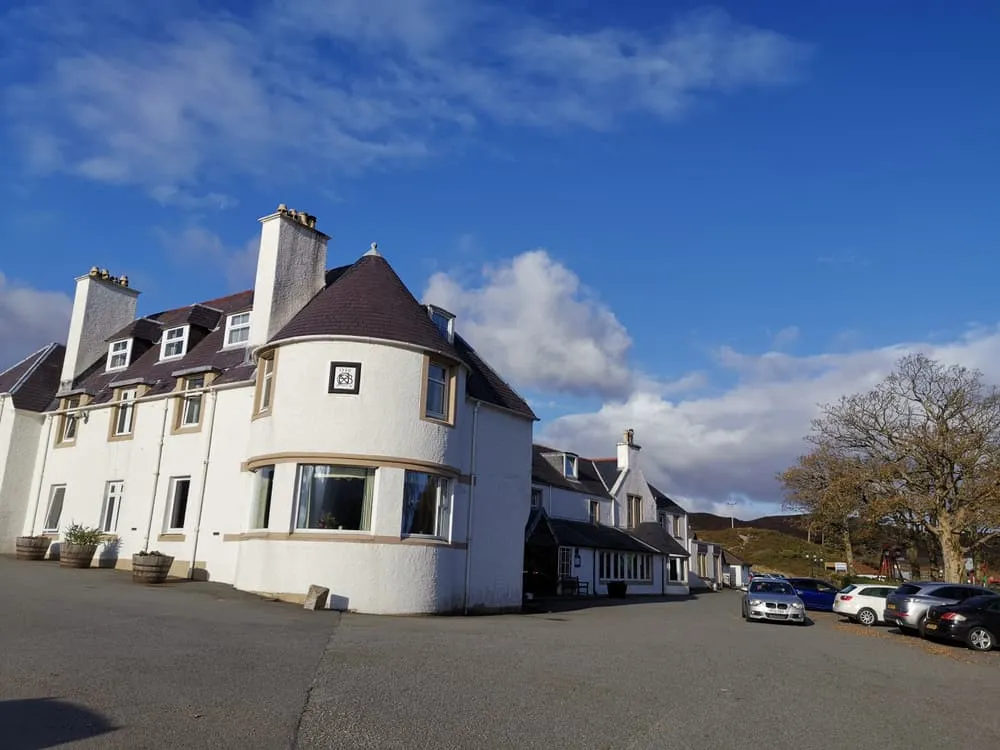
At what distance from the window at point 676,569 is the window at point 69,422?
33.8m

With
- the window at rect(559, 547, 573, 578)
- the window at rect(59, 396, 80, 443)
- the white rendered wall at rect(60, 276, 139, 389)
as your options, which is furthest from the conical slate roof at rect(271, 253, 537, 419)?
the window at rect(559, 547, 573, 578)

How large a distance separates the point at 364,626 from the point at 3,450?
68.7ft

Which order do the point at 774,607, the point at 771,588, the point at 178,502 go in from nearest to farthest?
the point at 178,502 → the point at 774,607 → the point at 771,588

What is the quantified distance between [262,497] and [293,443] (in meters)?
1.93

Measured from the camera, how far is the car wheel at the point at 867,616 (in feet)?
92.8

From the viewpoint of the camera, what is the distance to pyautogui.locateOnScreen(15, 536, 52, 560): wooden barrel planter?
1066 inches

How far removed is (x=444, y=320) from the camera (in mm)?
26500

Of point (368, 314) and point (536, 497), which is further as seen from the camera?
point (536, 497)

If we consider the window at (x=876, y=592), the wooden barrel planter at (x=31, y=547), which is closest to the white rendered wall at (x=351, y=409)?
the wooden barrel planter at (x=31, y=547)

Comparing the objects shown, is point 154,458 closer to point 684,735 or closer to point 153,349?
point 153,349

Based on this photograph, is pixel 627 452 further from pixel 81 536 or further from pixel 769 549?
pixel 769 549

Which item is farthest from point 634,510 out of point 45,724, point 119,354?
point 45,724

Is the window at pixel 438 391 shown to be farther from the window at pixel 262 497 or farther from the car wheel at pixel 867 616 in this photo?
the car wheel at pixel 867 616

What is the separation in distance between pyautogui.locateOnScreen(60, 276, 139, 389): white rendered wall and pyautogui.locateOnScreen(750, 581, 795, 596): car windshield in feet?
86.6
